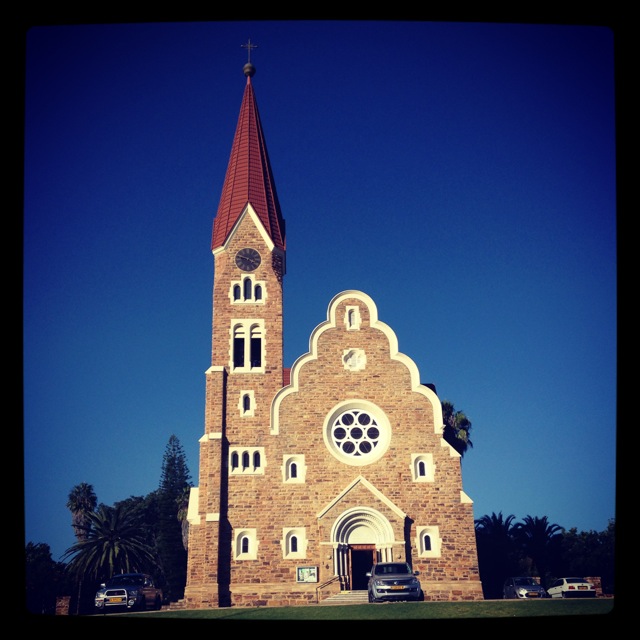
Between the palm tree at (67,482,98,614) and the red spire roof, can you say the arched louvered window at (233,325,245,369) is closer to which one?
the red spire roof

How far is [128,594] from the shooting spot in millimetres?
27188

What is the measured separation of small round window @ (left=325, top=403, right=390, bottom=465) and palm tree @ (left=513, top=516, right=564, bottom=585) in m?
12.8

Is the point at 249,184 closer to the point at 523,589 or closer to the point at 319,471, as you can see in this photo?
the point at 319,471

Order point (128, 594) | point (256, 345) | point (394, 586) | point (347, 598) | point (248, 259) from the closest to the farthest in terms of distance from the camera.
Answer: point (394, 586), point (128, 594), point (347, 598), point (256, 345), point (248, 259)

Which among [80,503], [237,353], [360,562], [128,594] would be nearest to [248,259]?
[237,353]

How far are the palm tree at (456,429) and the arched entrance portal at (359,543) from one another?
1254cm

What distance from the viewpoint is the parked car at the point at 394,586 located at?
79.7 feet

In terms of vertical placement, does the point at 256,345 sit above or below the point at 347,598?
above

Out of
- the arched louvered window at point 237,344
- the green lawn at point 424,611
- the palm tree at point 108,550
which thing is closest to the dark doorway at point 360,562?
the green lawn at point 424,611

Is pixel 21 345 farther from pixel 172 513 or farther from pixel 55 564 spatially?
pixel 172 513

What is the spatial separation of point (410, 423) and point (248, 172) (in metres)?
14.8

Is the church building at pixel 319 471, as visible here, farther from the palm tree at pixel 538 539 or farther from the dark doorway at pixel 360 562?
the palm tree at pixel 538 539

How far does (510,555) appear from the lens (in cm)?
3922

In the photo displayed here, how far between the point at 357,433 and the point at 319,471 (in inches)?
85.5
